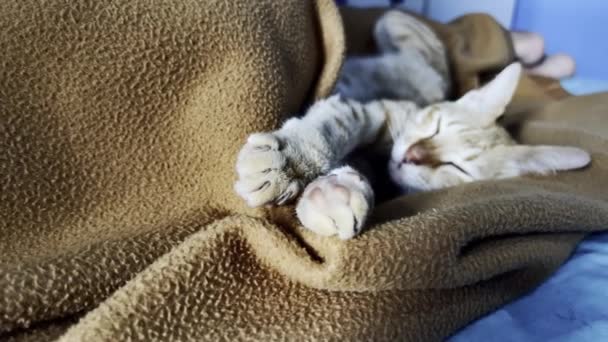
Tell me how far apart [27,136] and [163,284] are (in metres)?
0.29

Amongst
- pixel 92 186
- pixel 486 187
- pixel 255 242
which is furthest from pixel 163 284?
pixel 486 187

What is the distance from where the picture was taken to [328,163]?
75cm

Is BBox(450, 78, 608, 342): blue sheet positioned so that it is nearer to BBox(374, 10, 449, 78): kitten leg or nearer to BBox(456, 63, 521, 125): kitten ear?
BBox(456, 63, 521, 125): kitten ear

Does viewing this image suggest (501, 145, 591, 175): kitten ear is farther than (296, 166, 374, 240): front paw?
Yes

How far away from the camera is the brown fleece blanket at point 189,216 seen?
1.78 feet

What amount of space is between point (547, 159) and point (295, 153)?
58 centimetres

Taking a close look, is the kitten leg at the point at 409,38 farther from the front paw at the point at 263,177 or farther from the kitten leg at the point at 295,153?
the front paw at the point at 263,177

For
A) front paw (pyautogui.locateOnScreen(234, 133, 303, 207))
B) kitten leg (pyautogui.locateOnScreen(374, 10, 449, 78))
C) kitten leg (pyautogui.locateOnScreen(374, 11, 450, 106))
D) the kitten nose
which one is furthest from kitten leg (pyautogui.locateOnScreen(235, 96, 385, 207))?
kitten leg (pyautogui.locateOnScreen(374, 10, 449, 78))

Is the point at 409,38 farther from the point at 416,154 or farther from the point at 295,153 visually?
the point at 295,153

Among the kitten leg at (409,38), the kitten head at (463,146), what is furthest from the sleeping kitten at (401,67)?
the kitten head at (463,146)

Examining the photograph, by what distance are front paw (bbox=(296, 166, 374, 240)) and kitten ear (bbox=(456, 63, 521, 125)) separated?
68 cm

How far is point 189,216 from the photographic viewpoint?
2.32 ft

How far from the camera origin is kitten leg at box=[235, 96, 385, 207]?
620mm

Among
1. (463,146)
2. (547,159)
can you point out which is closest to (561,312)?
(547,159)
